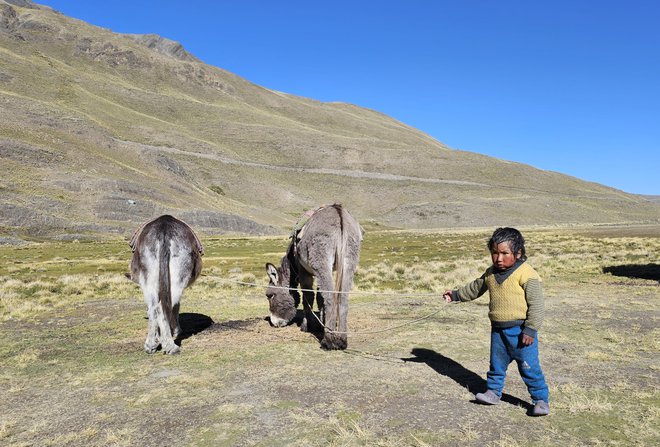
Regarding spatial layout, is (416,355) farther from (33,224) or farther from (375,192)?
(375,192)

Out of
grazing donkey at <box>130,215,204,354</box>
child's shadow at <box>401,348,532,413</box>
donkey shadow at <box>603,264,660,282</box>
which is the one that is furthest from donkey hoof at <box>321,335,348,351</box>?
donkey shadow at <box>603,264,660,282</box>

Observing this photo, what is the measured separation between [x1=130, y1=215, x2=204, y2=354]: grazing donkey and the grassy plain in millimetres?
437

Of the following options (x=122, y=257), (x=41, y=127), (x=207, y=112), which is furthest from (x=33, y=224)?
(x=207, y=112)

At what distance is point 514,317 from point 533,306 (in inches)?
10.6

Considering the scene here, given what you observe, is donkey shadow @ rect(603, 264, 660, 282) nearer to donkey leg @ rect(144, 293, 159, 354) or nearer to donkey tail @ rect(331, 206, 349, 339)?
donkey tail @ rect(331, 206, 349, 339)

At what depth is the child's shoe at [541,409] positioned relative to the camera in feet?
17.1

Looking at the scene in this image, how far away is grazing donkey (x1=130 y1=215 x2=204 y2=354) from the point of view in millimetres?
8305

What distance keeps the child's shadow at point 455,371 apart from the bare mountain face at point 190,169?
55.2m

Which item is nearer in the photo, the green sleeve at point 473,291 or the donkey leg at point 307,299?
the green sleeve at point 473,291

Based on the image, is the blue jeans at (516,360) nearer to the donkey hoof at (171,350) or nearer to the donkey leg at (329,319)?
the donkey leg at (329,319)

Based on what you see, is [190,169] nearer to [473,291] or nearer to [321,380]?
[321,380]

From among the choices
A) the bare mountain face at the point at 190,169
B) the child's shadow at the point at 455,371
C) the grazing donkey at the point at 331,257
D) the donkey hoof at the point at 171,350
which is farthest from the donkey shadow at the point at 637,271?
the bare mountain face at the point at 190,169

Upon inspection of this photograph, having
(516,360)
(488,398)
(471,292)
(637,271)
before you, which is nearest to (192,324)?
(471,292)

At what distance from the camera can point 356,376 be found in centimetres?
685
